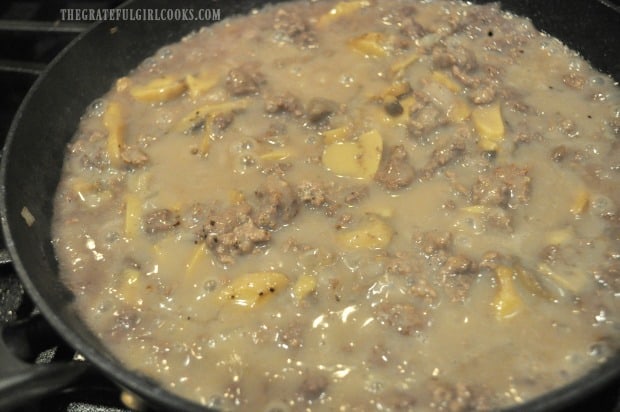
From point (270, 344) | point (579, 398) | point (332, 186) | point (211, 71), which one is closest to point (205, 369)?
point (270, 344)

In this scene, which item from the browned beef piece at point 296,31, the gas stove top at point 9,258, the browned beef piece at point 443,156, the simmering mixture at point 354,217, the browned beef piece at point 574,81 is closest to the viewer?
the simmering mixture at point 354,217

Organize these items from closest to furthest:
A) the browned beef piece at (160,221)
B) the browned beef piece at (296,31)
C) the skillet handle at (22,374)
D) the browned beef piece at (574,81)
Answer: the skillet handle at (22,374) < the browned beef piece at (160,221) < the browned beef piece at (574,81) < the browned beef piece at (296,31)

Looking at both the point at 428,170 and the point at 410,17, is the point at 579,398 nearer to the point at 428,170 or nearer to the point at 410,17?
the point at 428,170

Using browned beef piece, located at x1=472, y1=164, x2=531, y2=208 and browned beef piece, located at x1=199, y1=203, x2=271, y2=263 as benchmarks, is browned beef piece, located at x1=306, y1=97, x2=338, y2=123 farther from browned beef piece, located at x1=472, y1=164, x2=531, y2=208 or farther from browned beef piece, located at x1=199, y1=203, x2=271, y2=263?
browned beef piece, located at x1=472, y1=164, x2=531, y2=208

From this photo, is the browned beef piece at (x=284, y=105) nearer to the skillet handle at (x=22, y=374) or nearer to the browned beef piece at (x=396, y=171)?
the browned beef piece at (x=396, y=171)

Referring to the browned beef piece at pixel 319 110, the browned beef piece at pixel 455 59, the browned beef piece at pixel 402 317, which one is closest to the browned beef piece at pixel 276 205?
the browned beef piece at pixel 319 110

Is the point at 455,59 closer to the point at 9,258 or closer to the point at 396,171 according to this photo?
the point at 396,171

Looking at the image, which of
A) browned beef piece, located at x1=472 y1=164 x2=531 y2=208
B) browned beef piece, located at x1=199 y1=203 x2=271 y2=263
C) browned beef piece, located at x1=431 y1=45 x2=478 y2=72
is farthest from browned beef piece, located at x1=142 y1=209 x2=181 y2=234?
browned beef piece, located at x1=431 y1=45 x2=478 y2=72

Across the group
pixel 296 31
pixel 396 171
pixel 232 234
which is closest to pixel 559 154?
pixel 396 171
